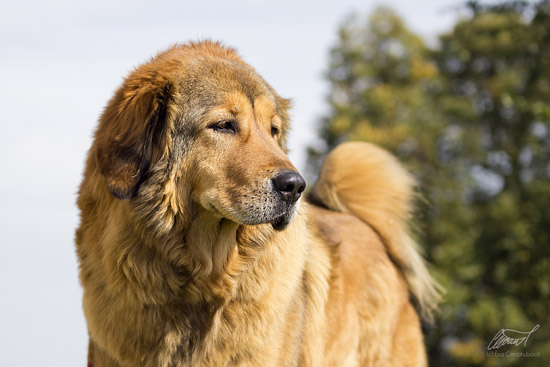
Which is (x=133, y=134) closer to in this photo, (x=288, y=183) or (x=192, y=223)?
(x=192, y=223)

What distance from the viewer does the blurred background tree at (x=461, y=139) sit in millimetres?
20484

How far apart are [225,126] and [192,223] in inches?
23.5

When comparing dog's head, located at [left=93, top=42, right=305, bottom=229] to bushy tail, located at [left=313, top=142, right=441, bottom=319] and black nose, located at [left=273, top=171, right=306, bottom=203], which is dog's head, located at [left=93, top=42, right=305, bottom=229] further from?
bushy tail, located at [left=313, top=142, right=441, bottom=319]

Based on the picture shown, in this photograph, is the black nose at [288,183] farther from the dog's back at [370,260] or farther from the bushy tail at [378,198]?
the bushy tail at [378,198]

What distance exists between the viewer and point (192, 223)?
3830mm

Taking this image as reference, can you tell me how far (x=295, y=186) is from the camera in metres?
3.61

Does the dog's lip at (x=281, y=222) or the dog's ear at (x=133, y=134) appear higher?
the dog's ear at (x=133, y=134)

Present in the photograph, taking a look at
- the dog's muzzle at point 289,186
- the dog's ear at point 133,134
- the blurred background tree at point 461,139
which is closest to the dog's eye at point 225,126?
the dog's ear at point 133,134

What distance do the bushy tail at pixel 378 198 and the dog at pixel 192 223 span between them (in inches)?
62.7

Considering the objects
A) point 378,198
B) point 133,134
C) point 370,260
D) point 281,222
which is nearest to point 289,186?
point 281,222

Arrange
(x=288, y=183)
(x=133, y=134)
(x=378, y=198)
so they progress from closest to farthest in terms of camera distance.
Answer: (x=288, y=183) < (x=133, y=134) < (x=378, y=198)

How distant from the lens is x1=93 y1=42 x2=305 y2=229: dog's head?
365 cm

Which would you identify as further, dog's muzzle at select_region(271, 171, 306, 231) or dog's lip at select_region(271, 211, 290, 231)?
dog's lip at select_region(271, 211, 290, 231)

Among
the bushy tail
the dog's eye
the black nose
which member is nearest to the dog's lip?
the black nose
